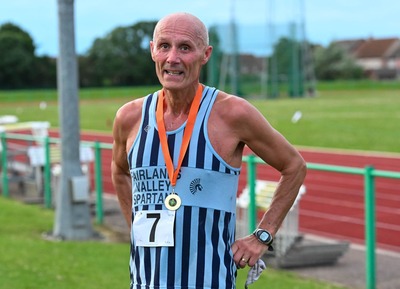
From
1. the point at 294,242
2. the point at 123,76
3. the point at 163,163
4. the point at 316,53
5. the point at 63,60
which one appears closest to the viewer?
the point at 163,163

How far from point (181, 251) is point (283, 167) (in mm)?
518

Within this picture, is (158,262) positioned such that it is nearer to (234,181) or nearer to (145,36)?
(234,181)

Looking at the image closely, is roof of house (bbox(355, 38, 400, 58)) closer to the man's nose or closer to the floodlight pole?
the floodlight pole

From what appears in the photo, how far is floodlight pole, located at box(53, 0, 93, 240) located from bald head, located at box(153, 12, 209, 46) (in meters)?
6.91

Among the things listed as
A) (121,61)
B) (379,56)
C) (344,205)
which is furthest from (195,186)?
(379,56)

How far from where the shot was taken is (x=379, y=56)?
130 m

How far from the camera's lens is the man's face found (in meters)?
2.96

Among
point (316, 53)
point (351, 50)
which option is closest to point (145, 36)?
point (316, 53)

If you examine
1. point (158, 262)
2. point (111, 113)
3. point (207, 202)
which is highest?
point (207, 202)

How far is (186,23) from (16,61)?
240 feet

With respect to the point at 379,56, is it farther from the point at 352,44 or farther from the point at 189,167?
the point at 189,167

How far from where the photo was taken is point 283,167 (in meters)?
3.16

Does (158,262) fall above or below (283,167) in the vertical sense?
below

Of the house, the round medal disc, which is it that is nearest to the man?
the round medal disc
